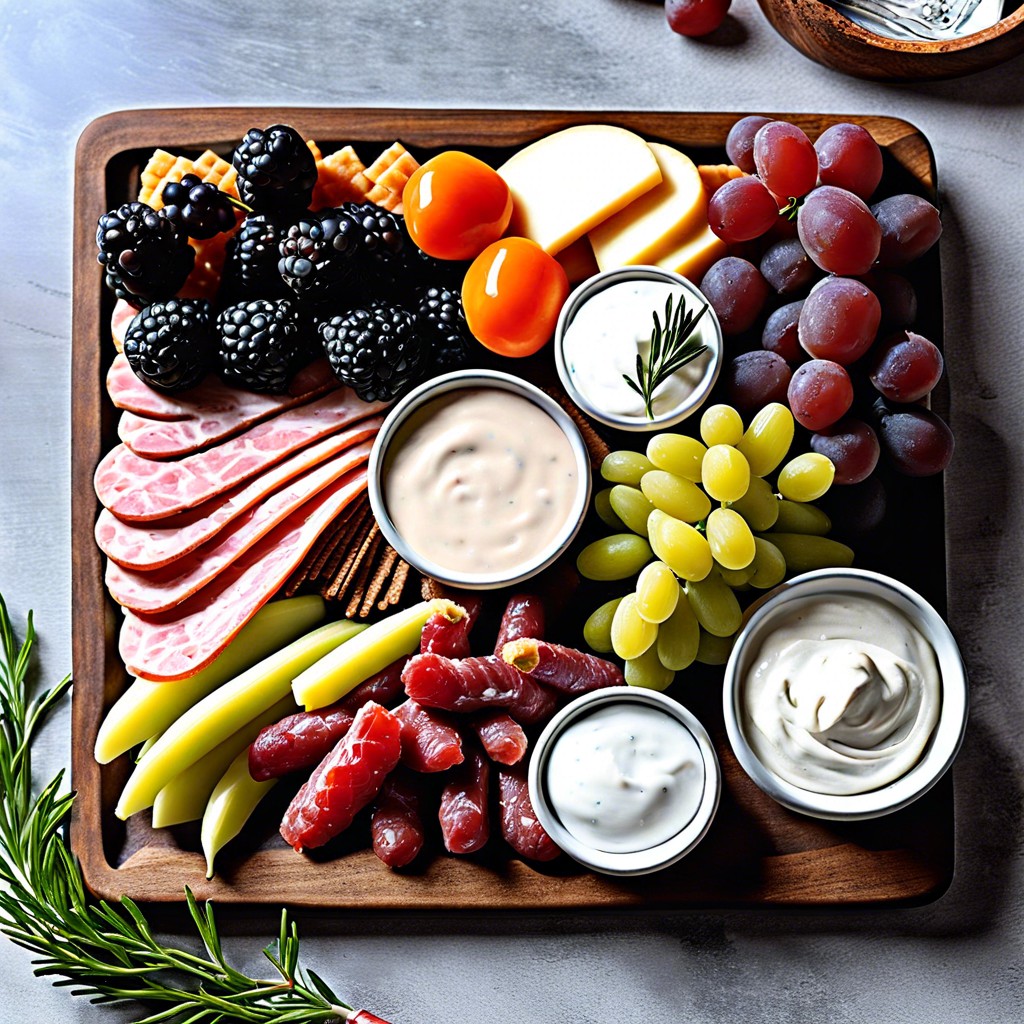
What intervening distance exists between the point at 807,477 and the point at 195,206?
103 cm

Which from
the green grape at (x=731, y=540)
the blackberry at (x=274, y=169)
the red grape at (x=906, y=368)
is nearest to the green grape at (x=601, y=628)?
the green grape at (x=731, y=540)

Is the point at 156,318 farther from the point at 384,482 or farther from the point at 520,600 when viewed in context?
the point at 520,600

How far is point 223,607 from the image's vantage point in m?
1.69

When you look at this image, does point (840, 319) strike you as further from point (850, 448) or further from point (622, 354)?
point (622, 354)

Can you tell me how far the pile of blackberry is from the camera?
1.61 m

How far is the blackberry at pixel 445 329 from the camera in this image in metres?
1.71

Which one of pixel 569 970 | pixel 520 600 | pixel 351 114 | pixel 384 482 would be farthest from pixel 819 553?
pixel 351 114

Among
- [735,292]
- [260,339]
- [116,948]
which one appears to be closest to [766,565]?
[735,292]

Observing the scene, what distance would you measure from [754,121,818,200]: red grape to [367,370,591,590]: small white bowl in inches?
19.0

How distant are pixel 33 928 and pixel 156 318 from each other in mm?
968

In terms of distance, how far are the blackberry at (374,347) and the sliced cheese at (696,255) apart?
1.42 ft

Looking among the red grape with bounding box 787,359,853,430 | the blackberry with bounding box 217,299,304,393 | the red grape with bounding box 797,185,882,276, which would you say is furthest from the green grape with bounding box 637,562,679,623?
the blackberry with bounding box 217,299,304,393

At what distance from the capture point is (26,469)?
6.19 ft

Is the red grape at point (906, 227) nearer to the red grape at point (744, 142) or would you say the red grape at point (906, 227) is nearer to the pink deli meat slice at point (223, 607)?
the red grape at point (744, 142)
